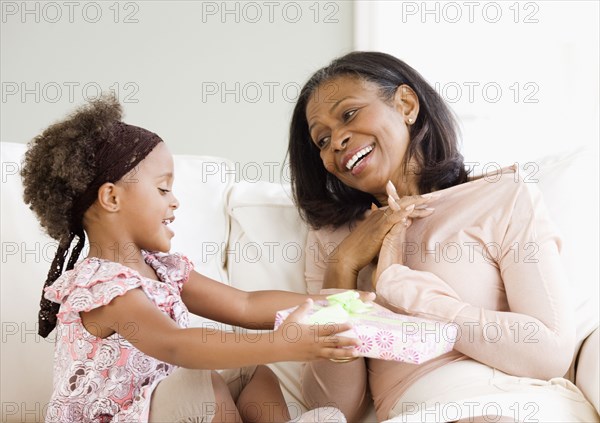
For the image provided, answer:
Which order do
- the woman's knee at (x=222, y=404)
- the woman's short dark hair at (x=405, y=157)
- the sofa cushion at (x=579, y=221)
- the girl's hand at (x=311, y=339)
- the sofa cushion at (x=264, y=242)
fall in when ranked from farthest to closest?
the sofa cushion at (x=264, y=242) < the woman's short dark hair at (x=405, y=157) < the sofa cushion at (x=579, y=221) < the woman's knee at (x=222, y=404) < the girl's hand at (x=311, y=339)

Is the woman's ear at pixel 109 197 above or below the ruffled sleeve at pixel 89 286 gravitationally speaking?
above

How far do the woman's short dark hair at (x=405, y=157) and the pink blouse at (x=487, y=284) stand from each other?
0.41ft

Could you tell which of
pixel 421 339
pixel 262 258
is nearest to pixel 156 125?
pixel 262 258

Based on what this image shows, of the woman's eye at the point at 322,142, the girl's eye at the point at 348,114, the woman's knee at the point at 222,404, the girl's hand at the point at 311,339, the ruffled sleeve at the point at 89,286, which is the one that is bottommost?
the woman's knee at the point at 222,404

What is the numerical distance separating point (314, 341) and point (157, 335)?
0.27 meters

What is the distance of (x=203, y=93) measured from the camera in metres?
3.05

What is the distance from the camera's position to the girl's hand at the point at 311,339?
123cm

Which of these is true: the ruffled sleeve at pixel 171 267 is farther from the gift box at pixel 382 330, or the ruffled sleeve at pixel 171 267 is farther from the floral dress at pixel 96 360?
the gift box at pixel 382 330

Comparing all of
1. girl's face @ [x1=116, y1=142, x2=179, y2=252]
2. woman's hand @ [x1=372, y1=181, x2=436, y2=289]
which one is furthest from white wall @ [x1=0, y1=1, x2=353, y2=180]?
girl's face @ [x1=116, y1=142, x2=179, y2=252]

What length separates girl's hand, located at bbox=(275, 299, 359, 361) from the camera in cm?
123

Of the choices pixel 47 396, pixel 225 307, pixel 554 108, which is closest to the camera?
pixel 225 307

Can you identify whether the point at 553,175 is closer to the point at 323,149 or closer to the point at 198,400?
the point at 323,149

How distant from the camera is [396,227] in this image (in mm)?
1657

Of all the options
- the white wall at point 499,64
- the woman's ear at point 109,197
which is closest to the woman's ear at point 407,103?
the woman's ear at point 109,197
